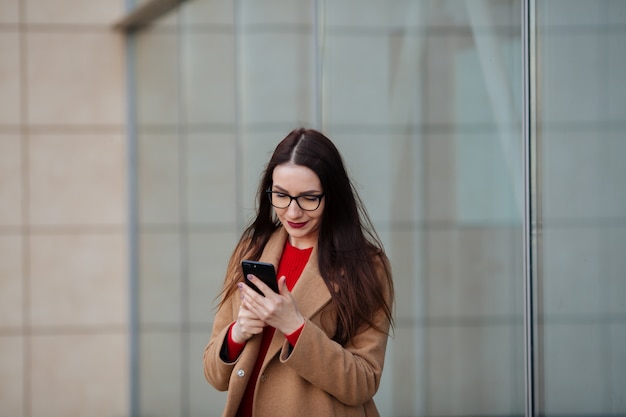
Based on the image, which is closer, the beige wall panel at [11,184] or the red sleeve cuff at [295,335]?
the red sleeve cuff at [295,335]

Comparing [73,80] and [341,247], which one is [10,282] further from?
[341,247]

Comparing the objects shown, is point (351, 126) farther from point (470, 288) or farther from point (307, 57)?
point (470, 288)

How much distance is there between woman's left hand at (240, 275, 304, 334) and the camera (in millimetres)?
2678

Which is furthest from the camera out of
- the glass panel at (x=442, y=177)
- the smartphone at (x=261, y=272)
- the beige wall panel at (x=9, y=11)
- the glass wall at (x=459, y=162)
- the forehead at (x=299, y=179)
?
the beige wall panel at (x=9, y=11)

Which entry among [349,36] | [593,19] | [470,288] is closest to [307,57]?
[349,36]

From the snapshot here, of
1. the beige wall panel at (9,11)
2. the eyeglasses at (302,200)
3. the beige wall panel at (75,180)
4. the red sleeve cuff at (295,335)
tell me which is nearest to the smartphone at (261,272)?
the red sleeve cuff at (295,335)

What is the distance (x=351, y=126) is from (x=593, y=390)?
1694mm

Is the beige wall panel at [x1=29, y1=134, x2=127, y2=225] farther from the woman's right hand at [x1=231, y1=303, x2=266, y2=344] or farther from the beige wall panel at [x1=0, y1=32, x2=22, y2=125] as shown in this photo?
the woman's right hand at [x1=231, y1=303, x2=266, y2=344]

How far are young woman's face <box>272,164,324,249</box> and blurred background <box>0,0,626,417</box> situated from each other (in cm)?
83

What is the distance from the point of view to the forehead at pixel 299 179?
2.79 metres

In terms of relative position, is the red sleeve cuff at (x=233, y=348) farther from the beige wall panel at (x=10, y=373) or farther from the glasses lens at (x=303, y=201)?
the beige wall panel at (x=10, y=373)

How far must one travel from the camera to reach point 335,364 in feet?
8.93

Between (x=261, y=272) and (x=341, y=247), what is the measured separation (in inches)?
11.3

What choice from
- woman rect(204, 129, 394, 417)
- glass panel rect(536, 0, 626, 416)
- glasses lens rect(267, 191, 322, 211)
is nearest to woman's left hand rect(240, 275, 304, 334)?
woman rect(204, 129, 394, 417)
